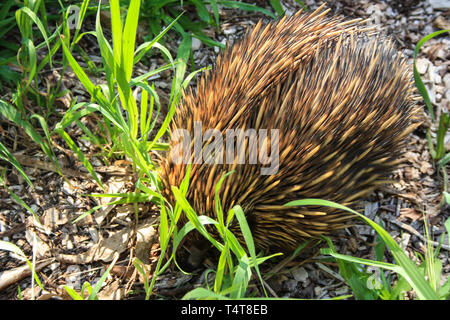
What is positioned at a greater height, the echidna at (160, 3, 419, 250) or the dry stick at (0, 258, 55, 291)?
the echidna at (160, 3, 419, 250)

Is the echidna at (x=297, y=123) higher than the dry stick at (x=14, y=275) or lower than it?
higher

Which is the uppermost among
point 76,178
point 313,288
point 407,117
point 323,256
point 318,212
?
point 407,117

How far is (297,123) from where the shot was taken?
1.79 metres

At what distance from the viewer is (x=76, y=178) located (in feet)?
7.41

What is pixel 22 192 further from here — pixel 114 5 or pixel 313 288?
pixel 313 288

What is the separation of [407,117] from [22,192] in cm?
183

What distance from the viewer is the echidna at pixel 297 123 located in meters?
1.74

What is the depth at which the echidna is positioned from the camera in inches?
68.3

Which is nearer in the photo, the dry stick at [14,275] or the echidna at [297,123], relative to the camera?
the echidna at [297,123]

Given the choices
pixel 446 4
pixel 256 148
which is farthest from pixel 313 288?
pixel 446 4

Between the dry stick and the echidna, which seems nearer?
the echidna

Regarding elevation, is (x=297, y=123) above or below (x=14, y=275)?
above

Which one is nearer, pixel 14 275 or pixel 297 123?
pixel 297 123
